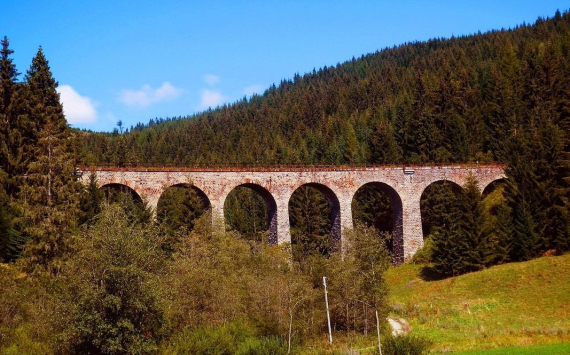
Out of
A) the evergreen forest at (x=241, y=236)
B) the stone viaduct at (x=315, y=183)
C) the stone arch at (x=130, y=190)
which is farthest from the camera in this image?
the stone viaduct at (x=315, y=183)

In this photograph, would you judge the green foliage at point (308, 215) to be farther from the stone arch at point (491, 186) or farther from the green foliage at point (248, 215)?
the stone arch at point (491, 186)

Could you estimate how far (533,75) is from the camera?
254 feet

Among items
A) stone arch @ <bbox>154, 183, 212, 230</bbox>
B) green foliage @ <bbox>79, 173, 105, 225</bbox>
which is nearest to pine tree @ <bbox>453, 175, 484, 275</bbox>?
stone arch @ <bbox>154, 183, 212, 230</bbox>

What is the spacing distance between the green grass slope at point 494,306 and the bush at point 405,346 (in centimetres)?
281

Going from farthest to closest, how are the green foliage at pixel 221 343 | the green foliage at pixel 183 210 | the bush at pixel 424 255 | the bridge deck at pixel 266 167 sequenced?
1. the bush at pixel 424 255
2. the green foliage at pixel 183 210
3. the bridge deck at pixel 266 167
4. the green foliage at pixel 221 343

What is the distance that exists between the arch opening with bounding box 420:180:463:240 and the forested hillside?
23.6ft

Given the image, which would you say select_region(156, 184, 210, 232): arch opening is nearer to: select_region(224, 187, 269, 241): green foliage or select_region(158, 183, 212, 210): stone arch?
select_region(158, 183, 212, 210): stone arch

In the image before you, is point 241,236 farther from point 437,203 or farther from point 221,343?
point 437,203

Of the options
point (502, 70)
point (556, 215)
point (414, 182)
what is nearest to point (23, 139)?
point (414, 182)

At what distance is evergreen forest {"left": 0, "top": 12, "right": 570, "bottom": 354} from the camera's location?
77.8ft

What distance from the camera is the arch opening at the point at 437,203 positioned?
52344 mm

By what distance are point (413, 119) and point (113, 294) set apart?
200 feet

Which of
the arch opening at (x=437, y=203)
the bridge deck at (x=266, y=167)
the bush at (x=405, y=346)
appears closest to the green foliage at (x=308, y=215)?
the arch opening at (x=437, y=203)

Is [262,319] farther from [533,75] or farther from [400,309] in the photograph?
[533,75]
